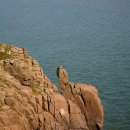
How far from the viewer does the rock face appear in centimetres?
5109

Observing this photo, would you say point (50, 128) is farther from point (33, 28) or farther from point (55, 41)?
point (33, 28)

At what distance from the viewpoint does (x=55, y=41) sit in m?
144

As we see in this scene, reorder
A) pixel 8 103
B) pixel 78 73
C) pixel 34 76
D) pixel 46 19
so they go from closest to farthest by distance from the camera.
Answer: pixel 8 103
pixel 34 76
pixel 78 73
pixel 46 19

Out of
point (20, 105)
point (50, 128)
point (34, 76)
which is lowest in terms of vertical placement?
point (50, 128)

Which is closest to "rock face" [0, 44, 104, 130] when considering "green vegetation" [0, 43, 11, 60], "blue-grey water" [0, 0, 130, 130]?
"green vegetation" [0, 43, 11, 60]

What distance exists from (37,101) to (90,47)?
3068 inches

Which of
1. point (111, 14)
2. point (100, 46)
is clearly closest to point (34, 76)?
point (100, 46)

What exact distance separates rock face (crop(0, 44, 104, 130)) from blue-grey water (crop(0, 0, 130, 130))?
13.3m

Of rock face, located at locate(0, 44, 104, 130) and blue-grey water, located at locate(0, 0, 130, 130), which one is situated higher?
blue-grey water, located at locate(0, 0, 130, 130)

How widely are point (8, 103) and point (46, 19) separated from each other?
491 feet

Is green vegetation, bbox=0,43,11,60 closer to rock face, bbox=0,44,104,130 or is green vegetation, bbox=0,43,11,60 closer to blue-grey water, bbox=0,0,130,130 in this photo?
rock face, bbox=0,44,104,130

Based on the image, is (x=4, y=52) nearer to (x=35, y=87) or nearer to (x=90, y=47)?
(x=35, y=87)

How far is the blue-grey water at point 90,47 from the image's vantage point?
278 ft

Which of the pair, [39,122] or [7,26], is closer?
[39,122]
